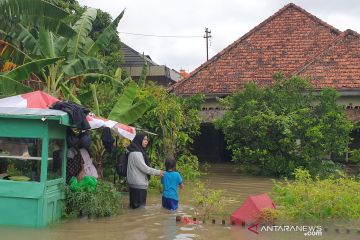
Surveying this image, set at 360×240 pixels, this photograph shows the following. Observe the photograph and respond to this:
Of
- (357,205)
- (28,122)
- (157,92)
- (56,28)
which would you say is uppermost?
(56,28)

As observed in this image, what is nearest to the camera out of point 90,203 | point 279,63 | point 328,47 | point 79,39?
point 90,203

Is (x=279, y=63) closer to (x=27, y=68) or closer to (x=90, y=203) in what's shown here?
(x=27, y=68)

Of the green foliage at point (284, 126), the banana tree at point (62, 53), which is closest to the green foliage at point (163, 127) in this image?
the banana tree at point (62, 53)

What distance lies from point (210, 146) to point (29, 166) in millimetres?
13707

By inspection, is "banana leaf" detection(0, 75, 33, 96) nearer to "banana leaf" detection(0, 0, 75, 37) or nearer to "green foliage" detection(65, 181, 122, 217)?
"banana leaf" detection(0, 0, 75, 37)

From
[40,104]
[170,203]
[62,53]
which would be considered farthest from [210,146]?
[40,104]

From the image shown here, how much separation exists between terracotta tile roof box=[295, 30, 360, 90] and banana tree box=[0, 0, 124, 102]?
27.2 ft

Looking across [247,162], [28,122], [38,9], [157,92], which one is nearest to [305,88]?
[247,162]

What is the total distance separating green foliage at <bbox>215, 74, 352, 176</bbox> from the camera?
1484 centimetres

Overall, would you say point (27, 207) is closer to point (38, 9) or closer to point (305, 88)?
point (38, 9)

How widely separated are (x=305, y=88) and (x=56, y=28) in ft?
28.3

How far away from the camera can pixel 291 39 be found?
66.4 ft

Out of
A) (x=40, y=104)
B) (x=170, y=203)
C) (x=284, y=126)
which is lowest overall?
(x=170, y=203)

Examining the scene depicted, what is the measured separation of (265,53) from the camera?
19734 millimetres
